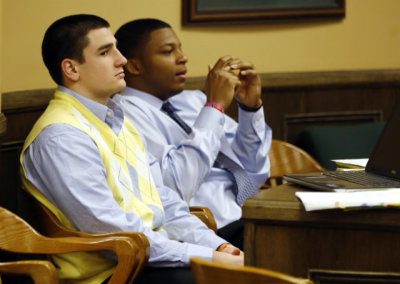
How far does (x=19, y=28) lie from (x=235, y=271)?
2281mm

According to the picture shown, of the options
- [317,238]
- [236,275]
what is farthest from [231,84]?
[236,275]

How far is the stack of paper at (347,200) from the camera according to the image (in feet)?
5.46

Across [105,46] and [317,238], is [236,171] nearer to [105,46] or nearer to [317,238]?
[105,46]

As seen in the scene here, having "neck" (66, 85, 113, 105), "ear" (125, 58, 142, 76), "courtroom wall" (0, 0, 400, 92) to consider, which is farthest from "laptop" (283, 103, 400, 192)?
"courtroom wall" (0, 0, 400, 92)

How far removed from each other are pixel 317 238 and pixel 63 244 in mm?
774

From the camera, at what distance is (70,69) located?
253 cm

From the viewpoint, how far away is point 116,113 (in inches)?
104

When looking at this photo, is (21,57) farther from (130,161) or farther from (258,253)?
(258,253)

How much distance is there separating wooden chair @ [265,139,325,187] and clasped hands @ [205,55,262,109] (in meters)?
0.48

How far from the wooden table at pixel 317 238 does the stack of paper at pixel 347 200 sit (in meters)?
0.03

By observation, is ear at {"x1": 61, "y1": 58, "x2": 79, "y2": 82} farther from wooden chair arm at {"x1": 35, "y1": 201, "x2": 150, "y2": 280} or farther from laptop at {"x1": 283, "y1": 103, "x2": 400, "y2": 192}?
laptop at {"x1": 283, "y1": 103, "x2": 400, "y2": 192}

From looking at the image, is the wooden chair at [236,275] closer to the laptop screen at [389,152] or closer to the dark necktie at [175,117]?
the laptop screen at [389,152]

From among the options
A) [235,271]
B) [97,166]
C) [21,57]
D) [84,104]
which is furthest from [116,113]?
[235,271]

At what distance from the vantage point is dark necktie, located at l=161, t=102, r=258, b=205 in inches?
126
